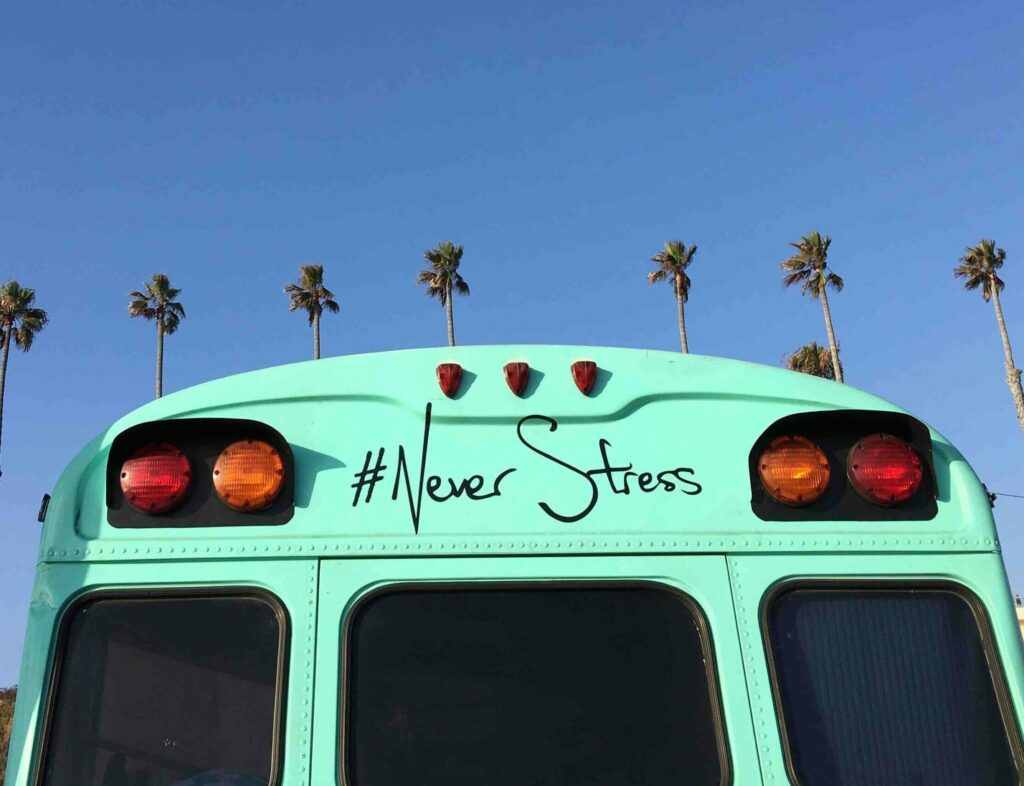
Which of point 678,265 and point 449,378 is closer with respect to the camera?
point 449,378

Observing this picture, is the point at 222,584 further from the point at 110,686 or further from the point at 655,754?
the point at 655,754

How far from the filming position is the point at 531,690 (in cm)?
255

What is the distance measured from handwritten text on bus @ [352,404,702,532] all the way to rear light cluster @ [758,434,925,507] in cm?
21

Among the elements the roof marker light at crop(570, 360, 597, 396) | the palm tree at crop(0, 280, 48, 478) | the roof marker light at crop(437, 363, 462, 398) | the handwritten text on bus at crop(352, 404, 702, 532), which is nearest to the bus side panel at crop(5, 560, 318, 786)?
the handwritten text on bus at crop(352, 404, 702, 532)

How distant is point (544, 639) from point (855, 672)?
78 centimetres

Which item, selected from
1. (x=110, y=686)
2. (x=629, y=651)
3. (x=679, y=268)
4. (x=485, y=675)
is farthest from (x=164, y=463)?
(x=679, y=268)

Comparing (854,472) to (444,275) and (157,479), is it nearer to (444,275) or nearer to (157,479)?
(157,479)

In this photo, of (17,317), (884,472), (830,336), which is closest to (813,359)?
(830,336)

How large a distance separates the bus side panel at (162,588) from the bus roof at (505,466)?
1.3 inches

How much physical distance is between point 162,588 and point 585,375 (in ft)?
3.89

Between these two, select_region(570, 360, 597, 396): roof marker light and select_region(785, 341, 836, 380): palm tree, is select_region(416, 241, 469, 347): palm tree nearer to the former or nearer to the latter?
select_region(785, 341, 836, 380): palm tree

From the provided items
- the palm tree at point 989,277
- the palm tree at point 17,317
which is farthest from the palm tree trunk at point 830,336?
the palm tree at point 17,317

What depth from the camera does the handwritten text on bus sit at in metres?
2.72

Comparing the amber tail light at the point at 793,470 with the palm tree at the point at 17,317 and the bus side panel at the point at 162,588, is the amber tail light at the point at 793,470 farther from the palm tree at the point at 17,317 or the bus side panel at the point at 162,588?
the palm tree at the point at 17,317
